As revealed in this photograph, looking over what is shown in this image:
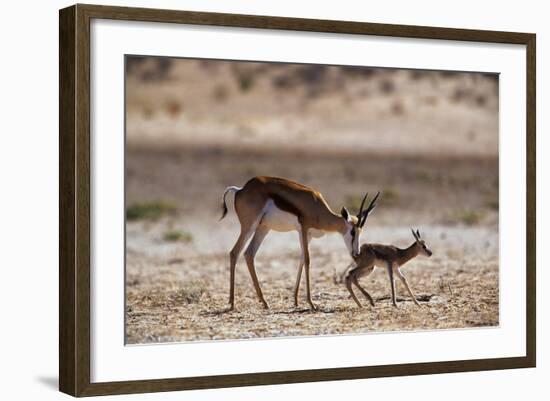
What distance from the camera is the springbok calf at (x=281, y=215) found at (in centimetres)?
1039

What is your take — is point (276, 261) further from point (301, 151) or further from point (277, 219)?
point (277, 219)

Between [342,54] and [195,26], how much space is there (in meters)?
1.36

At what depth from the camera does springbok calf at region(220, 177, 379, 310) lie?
10.4 m

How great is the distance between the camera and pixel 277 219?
10.5 metres

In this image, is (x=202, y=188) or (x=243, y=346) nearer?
(x=243, y=346)

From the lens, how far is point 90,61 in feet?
28.5

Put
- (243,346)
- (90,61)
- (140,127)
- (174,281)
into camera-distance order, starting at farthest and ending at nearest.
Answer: (140,127) < (174,281) < (243,346) < (90,61)

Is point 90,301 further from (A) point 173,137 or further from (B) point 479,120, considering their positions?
(B) point 479,120

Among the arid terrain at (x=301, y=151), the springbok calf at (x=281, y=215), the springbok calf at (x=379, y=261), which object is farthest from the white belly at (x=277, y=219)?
the arid terrain at (x=301, y=151)

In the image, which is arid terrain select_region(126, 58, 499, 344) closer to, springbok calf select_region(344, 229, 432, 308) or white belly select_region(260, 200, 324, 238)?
springbok calf select_region(344, 229, 432, 308)

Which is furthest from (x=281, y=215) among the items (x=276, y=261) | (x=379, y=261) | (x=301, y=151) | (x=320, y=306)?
(x=301, y=151)

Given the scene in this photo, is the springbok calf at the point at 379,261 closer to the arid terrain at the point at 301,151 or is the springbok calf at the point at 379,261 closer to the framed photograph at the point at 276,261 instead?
the framed photograph at the point at 276,261

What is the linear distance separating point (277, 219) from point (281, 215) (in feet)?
0.18

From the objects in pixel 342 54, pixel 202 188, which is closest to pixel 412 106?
pixel 202 188
